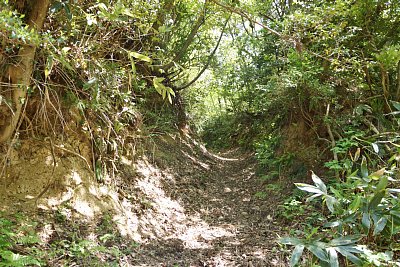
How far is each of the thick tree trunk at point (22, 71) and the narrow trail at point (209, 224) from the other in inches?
85.9

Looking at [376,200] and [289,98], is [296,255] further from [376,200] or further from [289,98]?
[289,98]

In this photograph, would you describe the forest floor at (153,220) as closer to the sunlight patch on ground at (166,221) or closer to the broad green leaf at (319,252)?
the sunlight patch on ground at (166,221)

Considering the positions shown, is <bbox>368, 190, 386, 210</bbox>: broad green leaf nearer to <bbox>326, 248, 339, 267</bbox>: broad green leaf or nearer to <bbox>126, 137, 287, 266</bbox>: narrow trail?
<bbox>326, 248, 339, 267</bbox>: broad green leaf

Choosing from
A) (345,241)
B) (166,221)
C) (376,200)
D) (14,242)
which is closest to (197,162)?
(166,221)

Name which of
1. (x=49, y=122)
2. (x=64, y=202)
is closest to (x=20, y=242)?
(x=64, y=202)

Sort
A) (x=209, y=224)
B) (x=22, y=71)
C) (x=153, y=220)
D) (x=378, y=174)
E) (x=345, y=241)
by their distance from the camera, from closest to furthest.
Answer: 1. (x=345, y=241)
2. (x=378, y=174)
3. (x=22, y=71)
4. (x=153, y=220)
5. (x=209, y=224)

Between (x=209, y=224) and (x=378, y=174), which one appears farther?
(x=209, y=224)

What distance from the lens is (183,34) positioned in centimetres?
848

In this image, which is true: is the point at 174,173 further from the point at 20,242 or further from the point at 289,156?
the point at 20,242

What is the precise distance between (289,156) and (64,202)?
15.0ft

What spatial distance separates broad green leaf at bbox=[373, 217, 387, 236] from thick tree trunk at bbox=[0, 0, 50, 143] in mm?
3671

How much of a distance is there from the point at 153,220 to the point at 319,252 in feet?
9.90

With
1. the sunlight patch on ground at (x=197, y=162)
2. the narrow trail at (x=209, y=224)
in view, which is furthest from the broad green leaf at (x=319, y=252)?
the sunlight patch on ground at (x=197, y=162)

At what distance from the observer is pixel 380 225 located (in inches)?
99.6
